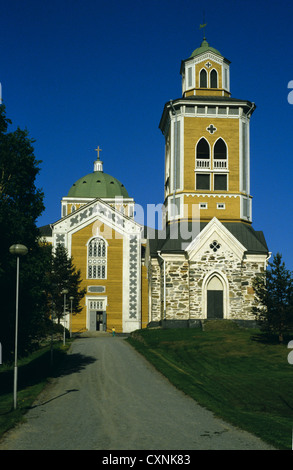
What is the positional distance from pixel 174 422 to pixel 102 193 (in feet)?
198

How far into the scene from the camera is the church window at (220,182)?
1820 inches

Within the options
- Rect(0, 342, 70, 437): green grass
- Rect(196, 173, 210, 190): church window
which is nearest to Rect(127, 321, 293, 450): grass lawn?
Rect(0, 342, 70, 437): green grass

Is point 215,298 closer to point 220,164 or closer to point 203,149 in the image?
point 220,164

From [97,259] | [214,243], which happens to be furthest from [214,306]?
[97,259]

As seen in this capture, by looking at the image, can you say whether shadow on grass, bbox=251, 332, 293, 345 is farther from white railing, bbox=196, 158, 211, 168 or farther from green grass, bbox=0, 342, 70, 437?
white railing, bbox=196, 158, 211, 168

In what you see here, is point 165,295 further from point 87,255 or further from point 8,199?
point 8,199

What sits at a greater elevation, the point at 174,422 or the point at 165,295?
the point at 165,295

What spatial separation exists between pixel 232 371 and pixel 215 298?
56.8 ft

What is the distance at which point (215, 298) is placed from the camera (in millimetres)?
42875

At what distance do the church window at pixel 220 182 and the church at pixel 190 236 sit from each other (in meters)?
0.08

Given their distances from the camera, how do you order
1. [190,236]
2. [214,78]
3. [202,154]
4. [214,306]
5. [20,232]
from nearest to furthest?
[20,232], [214,306], [190,236], [202,154], [214,78]

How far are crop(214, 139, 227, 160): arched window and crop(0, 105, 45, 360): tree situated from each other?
81.6ft
